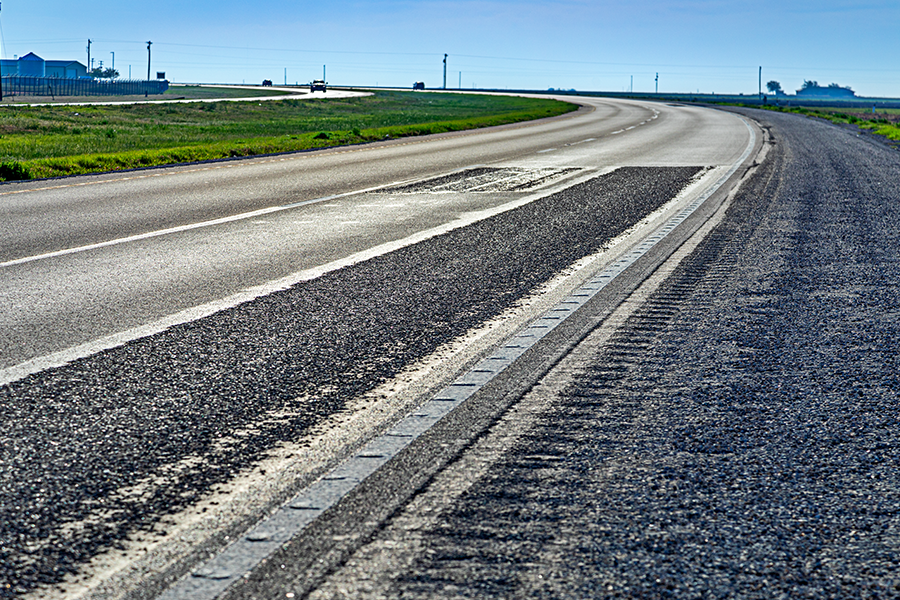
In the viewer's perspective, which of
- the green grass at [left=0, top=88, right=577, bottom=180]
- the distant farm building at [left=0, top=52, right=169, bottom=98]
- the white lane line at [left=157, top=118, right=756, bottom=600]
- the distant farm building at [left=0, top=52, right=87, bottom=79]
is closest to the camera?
the white lane line at [left=157, top=118, right=756, bottom=600]

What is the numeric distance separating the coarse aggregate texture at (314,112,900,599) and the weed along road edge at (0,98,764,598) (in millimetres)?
282

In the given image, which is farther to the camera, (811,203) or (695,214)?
(811,203)

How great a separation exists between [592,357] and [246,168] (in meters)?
12.6

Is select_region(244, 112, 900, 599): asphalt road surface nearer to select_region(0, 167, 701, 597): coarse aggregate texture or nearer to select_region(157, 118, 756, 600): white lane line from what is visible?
select_region(157, 118, 756, 600): white lane line

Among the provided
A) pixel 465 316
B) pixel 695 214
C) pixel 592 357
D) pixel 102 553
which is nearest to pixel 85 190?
pixel 695 214

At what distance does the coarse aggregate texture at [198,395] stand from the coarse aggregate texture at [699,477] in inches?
31.3

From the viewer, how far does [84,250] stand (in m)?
7.27

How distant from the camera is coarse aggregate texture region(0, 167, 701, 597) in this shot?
8.29 feet

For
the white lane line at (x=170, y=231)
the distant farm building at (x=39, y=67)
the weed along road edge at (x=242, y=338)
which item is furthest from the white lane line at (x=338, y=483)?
the distant farm building at (x=39, y=67)

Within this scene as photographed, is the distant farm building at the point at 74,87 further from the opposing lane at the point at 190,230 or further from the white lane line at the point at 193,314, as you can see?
the white lane line at the point at 193,314

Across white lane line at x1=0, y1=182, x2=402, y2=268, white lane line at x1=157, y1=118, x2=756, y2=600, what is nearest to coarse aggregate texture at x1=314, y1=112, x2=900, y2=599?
white lane line at x1=157, y1=118, x2=756, y2=600

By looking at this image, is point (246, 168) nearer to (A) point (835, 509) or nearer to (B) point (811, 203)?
(B) point (811, 203)

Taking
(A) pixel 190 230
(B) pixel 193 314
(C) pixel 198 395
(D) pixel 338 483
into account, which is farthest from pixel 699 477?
(A) pixel 190 230

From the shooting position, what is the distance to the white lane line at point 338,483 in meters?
2.19
